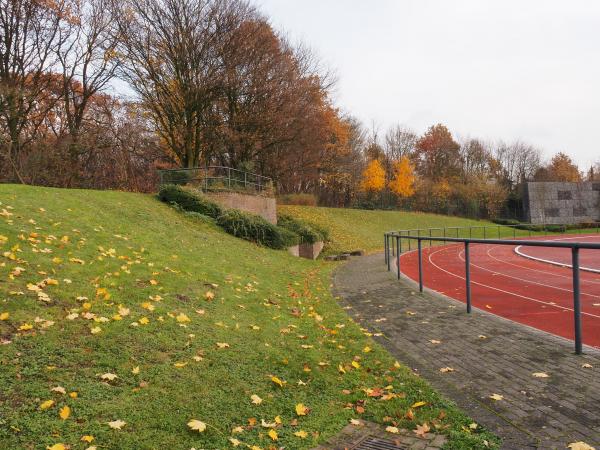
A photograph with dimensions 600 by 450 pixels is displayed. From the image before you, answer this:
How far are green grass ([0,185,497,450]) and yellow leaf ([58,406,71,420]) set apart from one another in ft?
0.09

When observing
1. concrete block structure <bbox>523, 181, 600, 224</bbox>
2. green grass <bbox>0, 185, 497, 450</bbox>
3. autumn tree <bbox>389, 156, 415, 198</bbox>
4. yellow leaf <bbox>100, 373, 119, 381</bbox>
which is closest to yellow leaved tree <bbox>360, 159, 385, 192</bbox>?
autumn tree <bbox>389, 156, 415, 198</bbox>

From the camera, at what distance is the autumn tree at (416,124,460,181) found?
252 ft

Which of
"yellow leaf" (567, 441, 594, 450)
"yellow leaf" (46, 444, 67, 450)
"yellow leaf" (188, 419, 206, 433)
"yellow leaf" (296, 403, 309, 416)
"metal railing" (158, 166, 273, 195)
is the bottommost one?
"yellow leaf" (296, 403, 309, 416)

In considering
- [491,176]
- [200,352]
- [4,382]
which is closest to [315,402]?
[200,352]

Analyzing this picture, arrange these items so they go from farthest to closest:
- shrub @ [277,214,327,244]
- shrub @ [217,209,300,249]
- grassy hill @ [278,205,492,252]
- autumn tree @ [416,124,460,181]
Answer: autumn tree @ [416,124,460,181] → grassy hill @ [278,205,492,252] → shrub @ [277,214,327,244] → shrub @ [217,209,300,249]

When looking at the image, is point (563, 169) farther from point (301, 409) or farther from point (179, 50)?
point (301, 409)

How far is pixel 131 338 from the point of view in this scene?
468cm

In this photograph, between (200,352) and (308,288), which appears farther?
(308,288)

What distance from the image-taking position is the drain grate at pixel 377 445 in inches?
125

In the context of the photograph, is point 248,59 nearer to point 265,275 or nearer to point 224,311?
point 265,275

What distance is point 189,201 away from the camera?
61.5ft

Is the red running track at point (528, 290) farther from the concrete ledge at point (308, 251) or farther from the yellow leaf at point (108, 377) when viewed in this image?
the concrete ledge at point (308, 251)

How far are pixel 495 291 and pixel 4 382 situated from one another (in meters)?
8.96

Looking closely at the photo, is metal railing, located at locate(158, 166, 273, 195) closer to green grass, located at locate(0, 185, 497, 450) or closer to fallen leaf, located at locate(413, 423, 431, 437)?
green grass, located at locate(0, 185, 497, 450)
